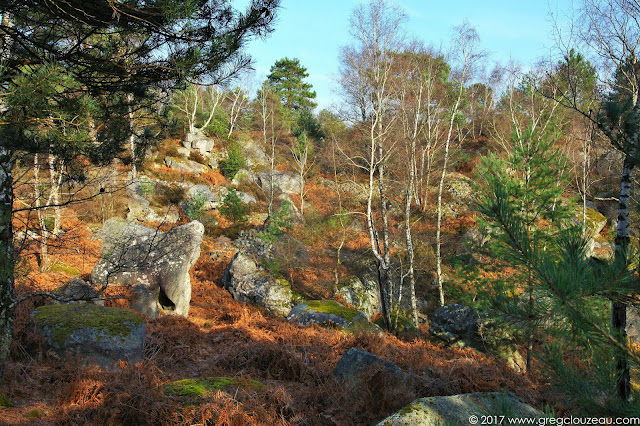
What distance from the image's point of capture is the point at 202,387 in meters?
3.79

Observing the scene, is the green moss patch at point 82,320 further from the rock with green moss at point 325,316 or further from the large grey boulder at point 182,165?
the large grey boulder at point 182,165

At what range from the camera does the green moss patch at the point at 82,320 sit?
5348 mm

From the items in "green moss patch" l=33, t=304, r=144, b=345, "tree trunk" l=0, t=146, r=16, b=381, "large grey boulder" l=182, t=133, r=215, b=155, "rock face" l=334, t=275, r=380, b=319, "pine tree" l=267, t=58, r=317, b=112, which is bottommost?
"rock face" l=334, t=275, r=380, b=319

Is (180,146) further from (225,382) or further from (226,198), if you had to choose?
(225,382)

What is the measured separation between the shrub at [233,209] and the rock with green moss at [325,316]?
9.06m

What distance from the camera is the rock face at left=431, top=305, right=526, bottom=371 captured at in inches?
408

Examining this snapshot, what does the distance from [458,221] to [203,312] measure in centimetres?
1642

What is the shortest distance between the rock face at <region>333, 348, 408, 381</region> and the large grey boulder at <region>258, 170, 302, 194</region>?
70.7 ft

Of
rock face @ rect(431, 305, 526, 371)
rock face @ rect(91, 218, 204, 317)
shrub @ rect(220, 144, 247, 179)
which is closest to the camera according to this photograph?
rock face @ rect(91, 218, 204, 317)

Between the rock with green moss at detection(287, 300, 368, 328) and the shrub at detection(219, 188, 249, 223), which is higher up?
the shrub at detection(219, 188, 249, 223)

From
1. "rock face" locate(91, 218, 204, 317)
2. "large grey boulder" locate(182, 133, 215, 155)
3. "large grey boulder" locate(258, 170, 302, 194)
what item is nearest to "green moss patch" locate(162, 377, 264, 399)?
"rock face" locate(91, 218, 204, 317)

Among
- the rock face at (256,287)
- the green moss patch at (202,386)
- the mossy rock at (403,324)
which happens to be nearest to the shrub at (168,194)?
the rock face at (256,287)

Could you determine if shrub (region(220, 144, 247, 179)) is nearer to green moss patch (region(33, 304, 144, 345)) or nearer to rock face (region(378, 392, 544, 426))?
green moss patch (region(33, 304, 144, 345))

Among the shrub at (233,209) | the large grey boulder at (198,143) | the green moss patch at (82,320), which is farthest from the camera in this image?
the large grey boulder at (198,143)
